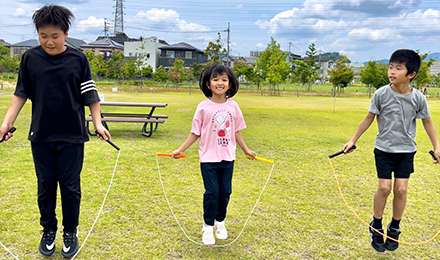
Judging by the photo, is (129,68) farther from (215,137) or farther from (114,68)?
(215,137)

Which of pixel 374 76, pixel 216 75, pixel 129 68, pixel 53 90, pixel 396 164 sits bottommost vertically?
pixel 396 164

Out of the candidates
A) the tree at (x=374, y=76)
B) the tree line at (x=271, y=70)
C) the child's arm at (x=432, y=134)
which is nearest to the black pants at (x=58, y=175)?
the child's arm at (x=432, y=134)

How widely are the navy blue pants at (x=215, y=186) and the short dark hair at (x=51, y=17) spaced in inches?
64.9

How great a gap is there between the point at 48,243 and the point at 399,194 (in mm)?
3180

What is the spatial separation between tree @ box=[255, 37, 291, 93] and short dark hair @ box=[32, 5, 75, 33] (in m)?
43.0

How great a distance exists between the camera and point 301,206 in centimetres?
459

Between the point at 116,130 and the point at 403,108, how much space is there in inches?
343

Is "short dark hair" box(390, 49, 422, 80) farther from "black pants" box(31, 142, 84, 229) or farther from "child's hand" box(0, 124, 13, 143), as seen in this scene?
"child's hand" box(0, 124, 13, 143)

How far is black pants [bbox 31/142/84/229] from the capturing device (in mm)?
2936

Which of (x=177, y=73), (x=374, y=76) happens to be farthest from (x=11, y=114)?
(x=177, y=73)

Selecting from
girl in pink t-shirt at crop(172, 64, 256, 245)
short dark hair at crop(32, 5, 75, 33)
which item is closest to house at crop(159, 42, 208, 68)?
girl in pink t-shirt at crop(172, 64, 256, 245)

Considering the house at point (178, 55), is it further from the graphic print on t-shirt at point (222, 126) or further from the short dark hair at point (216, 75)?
the graphic print on t-shirt at point (222, 126)

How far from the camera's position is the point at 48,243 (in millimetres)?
3133

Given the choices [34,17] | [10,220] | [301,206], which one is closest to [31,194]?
[10,220]
